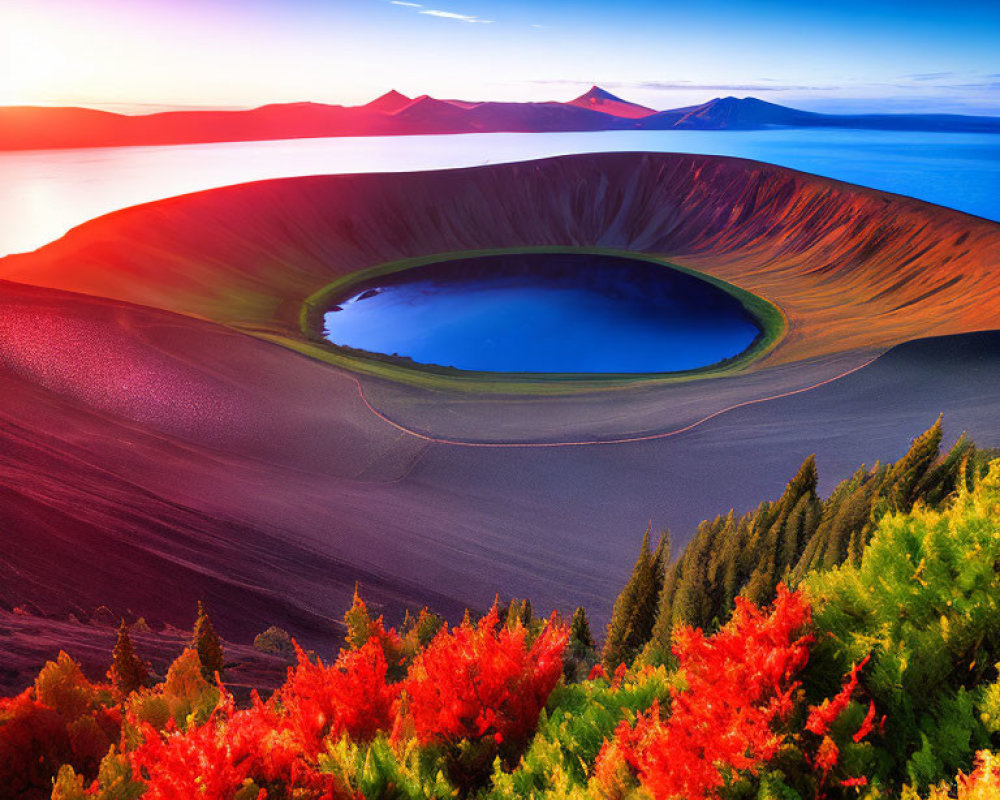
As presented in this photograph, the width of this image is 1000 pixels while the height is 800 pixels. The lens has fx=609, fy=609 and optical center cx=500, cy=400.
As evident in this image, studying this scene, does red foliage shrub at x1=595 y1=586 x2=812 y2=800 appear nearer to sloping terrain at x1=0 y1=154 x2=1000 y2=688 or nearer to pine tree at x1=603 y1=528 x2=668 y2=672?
pine tree at x1=603 y1=528 x2=668 y2=672

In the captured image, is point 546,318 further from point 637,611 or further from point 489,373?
point 637,611

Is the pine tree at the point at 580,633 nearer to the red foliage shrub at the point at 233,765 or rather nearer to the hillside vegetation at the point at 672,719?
the hillside vegetation at the point at 672,719

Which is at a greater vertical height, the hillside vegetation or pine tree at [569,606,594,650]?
the hillside vegetation

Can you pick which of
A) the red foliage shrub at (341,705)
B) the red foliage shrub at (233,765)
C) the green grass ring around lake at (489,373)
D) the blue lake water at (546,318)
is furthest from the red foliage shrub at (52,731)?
the blue lake water at (546,318)

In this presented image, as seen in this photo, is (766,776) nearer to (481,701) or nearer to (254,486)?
(481,701)

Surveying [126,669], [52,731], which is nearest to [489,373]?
[126,669]

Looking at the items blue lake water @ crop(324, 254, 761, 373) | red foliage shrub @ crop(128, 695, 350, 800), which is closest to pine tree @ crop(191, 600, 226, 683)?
red foliage shrub @ crop(128, 695, 350, 800)
